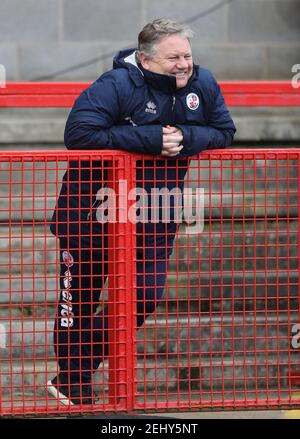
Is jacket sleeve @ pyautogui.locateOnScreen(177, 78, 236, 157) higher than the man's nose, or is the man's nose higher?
the man's nose

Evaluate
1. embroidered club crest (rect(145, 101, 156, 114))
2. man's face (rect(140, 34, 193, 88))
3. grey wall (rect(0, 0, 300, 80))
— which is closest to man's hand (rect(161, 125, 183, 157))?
embroidered club crest (rect(145, 101, 156, 114))

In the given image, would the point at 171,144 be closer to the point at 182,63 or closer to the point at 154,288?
the point at 182,63

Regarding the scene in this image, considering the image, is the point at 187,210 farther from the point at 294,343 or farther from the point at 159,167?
the point at 294,343

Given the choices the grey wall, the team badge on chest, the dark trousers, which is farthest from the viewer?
the grey wall

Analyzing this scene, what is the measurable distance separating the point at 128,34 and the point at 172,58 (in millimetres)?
2373

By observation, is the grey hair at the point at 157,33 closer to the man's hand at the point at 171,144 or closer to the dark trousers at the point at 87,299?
the man's hand at the point at 171,144

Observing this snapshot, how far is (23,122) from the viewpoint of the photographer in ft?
25.0

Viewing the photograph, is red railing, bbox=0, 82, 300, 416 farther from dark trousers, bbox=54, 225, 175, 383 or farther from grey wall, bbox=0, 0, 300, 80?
grey wall, bbox=0, 0, 300, 80

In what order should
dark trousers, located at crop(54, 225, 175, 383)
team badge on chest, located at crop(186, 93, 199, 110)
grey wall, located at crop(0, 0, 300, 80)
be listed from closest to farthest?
1. dark trousers, located at crop(54, 225, 175, 383)
2. team badge on chest, located at crop(186, 93, 199, 110)
3. grey wall, located at crop(0, 0, 300, 80)

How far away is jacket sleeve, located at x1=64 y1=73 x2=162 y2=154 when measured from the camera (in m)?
5.43

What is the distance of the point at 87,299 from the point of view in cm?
562

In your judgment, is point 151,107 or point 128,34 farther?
point 128,34

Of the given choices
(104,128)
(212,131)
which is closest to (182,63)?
(212,131)

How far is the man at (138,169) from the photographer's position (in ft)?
18.0
